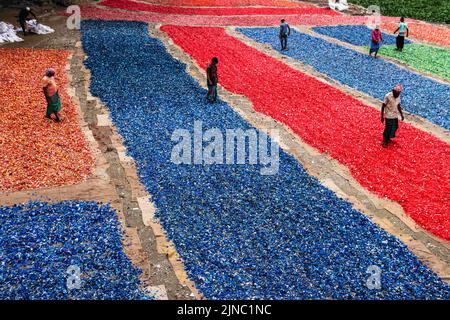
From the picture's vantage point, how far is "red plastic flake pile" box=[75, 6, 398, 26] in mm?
34875

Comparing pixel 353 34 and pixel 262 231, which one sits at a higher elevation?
pixel 353 34

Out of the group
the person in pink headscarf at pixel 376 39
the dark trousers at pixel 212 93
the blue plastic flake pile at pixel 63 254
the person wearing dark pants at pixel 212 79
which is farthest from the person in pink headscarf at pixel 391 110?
the person in pink headscarf at pixel 376 39

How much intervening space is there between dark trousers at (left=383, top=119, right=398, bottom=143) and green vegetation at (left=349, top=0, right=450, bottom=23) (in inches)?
1250

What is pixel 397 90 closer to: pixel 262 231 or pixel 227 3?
pixel 262 231

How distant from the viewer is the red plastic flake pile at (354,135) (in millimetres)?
11477

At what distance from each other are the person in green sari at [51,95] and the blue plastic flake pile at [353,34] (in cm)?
2017

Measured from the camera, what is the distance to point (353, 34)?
30922 millimetres

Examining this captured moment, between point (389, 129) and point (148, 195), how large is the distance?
8007mm

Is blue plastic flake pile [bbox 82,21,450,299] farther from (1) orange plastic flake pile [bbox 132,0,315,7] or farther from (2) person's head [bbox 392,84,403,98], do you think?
(1) orange plastic flake pile [bbox 132,0,315,7]

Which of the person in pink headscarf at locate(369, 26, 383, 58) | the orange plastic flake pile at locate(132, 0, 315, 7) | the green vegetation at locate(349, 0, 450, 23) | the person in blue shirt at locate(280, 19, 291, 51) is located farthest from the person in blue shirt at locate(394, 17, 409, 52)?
the orange plastic flake pile at locate(132, 0, 315, 7)

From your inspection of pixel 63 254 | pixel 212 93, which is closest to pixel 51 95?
pixel 212 93
